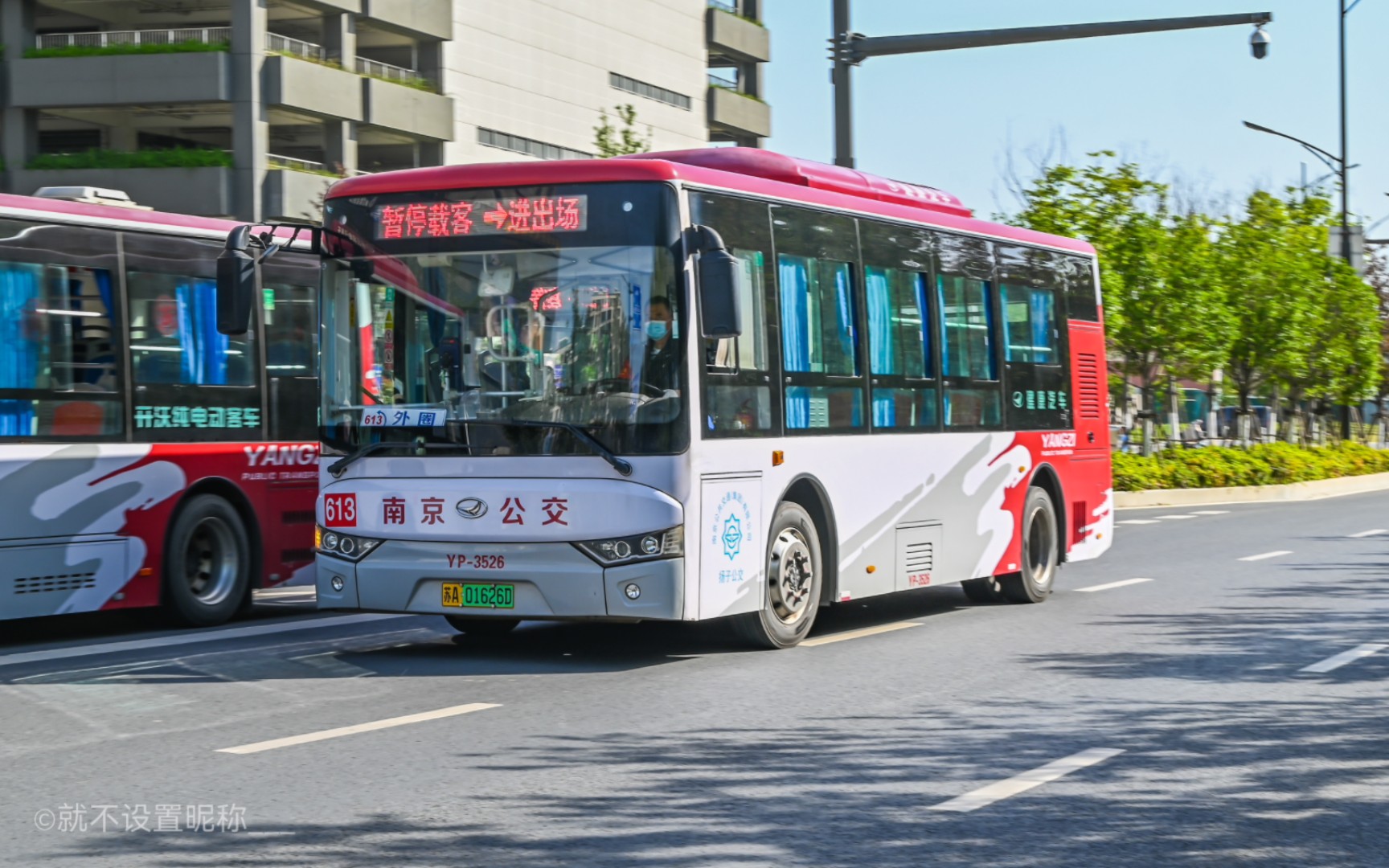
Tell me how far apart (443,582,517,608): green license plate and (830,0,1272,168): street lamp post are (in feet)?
28.5

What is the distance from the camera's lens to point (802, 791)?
739cm

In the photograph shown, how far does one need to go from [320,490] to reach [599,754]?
13.3 feet

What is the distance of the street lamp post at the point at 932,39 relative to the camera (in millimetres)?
18328

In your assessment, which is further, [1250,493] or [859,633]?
[1250,493]

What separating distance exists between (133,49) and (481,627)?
3538cm

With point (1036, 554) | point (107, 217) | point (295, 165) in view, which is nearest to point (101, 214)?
point (107, 217)

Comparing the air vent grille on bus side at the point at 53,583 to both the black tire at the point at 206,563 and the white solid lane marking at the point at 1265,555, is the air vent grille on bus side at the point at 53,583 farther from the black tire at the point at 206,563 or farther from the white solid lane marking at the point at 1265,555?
the white solid lane marking at the point at 1265,555

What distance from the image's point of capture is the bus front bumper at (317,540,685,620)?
424 inches

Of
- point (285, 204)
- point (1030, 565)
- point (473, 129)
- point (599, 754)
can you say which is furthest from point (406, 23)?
point (599, 754)

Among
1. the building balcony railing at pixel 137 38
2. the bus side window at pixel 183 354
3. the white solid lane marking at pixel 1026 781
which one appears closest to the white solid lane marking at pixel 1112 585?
the bus side window at pixel 183 354

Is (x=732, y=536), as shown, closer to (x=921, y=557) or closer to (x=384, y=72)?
(x=921, y=557)

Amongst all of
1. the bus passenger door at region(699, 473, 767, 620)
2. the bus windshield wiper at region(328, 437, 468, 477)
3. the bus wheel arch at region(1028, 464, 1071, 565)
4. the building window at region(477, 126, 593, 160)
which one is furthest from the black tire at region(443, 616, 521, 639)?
the building window at region(477, 126, 593, 160)

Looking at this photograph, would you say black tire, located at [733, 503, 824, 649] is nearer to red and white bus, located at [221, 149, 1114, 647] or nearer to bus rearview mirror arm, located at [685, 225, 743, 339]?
red and white bus, located at [221, 149, 1114, 647]

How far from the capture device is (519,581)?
10.9 meters
